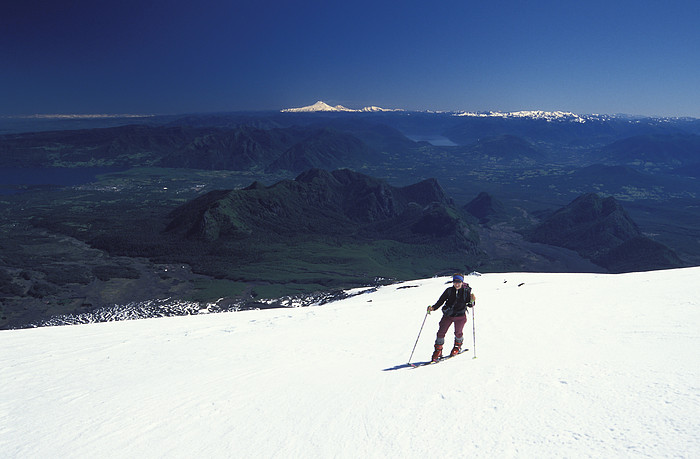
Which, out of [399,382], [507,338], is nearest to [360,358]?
[399,382]

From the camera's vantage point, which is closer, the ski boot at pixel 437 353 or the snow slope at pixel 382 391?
the snow slope at pixel 382 391

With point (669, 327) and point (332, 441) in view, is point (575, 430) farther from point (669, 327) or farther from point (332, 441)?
point (669, 327)

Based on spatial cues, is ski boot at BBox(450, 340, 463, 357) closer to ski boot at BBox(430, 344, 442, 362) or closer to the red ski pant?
the red ski pant

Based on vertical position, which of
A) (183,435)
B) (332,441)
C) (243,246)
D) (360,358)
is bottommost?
(243,246)

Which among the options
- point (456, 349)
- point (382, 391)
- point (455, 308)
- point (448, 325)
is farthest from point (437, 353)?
point (382, 391)

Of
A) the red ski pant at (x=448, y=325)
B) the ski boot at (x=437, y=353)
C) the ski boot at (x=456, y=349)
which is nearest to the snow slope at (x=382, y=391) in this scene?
the ski boot at (x=456, y=349)

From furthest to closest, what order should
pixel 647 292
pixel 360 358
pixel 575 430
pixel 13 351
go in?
1. pixel 647 292
2. pixel 13 351
3. pixel 360 358
4. pixel 575 430

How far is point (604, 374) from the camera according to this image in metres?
9.16

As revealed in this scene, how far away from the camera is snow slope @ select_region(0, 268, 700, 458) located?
6.89 m

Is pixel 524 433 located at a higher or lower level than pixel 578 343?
higher

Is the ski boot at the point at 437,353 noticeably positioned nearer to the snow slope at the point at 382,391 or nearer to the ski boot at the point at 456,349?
the ski boot at the point at 456,349

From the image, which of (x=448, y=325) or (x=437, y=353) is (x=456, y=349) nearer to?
(x=437, y=353)

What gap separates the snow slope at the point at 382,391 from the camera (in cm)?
689

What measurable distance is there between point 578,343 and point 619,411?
19.5 feet
